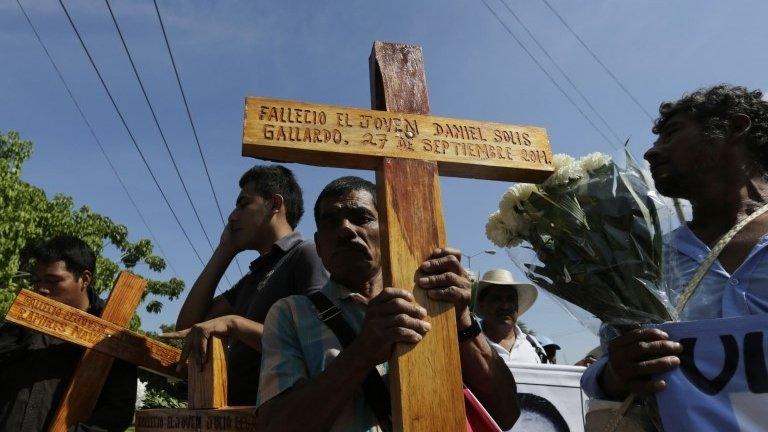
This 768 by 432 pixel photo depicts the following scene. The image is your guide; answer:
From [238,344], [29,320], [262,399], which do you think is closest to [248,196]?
[238,344]

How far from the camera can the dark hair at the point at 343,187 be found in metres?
2.05

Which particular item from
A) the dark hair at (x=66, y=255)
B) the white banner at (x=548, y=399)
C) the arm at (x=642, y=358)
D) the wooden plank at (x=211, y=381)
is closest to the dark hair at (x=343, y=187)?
the wooden plank at (x=211, y=381)

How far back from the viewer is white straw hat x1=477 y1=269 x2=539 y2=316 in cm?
474

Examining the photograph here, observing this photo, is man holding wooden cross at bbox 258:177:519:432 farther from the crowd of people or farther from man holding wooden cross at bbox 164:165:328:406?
man holding wooden cross at bbox 164:165:328:406

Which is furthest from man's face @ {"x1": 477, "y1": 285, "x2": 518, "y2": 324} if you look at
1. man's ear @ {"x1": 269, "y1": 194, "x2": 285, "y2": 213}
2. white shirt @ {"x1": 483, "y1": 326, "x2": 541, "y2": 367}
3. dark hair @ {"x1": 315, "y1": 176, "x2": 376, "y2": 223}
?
dark hair @ {"x1": 315, "y1": 176, "x2": 376, "y2": 223}

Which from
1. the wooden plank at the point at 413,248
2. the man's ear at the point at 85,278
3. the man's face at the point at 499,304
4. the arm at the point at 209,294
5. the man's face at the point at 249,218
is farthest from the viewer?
the man's face at the point at 499,304

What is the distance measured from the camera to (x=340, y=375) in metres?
1.50

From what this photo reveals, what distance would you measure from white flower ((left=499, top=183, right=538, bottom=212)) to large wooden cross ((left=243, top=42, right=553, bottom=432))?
0.03 m

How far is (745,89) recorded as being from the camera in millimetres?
2096

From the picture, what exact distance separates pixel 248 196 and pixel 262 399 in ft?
5.12

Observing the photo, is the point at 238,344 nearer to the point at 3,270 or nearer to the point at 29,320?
the point at 29,320

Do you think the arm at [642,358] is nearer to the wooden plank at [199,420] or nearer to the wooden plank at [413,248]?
the wooden plank at [413,248]

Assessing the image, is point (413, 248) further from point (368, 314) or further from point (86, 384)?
point (86, 384)

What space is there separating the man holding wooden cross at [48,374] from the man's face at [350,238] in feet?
4.57
